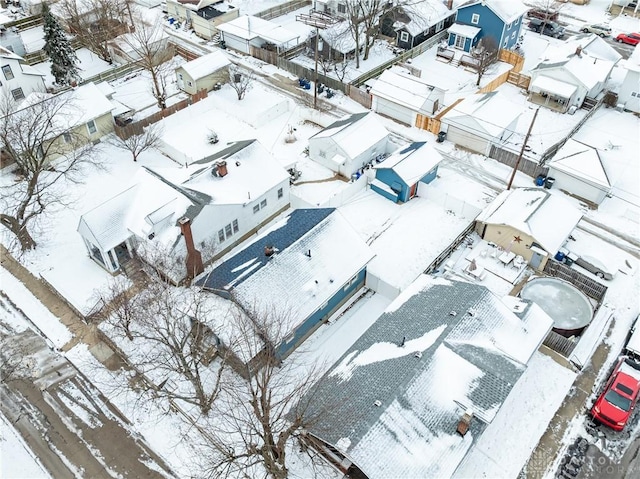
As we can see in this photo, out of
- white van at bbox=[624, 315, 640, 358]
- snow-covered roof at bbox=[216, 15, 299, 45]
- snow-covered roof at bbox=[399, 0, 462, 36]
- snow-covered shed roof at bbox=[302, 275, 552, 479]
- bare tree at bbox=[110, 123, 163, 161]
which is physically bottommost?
white van at bbox=[624, 315, 640, 358]

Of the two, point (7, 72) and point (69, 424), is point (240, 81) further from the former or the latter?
point (69, 424)

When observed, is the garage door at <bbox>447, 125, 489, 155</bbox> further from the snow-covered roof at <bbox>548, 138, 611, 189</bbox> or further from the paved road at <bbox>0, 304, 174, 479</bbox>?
the paved road at <bbox>0, 304, 174, 479</bbox>

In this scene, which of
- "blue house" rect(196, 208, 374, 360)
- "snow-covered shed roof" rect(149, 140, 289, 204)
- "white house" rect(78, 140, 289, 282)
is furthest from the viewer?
"snow-covered shed roof" rect(149, 140, 289, 204)

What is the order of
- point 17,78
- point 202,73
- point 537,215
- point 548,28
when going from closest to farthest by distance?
point 537,215 < point 17,78 < point 202,73 < point 548,28

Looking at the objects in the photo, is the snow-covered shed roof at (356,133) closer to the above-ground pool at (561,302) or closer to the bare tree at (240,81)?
the bare tree at (240,81)

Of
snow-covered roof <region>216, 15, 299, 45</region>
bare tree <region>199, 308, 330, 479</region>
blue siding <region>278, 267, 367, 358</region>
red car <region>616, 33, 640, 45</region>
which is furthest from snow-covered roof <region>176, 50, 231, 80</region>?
red car <region>616, 33, 640, 45</region>

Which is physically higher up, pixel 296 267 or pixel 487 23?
pixel 487 23

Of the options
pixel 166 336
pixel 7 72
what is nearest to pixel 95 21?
pixel 7 72

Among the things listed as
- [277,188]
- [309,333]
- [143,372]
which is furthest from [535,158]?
[143,372]
